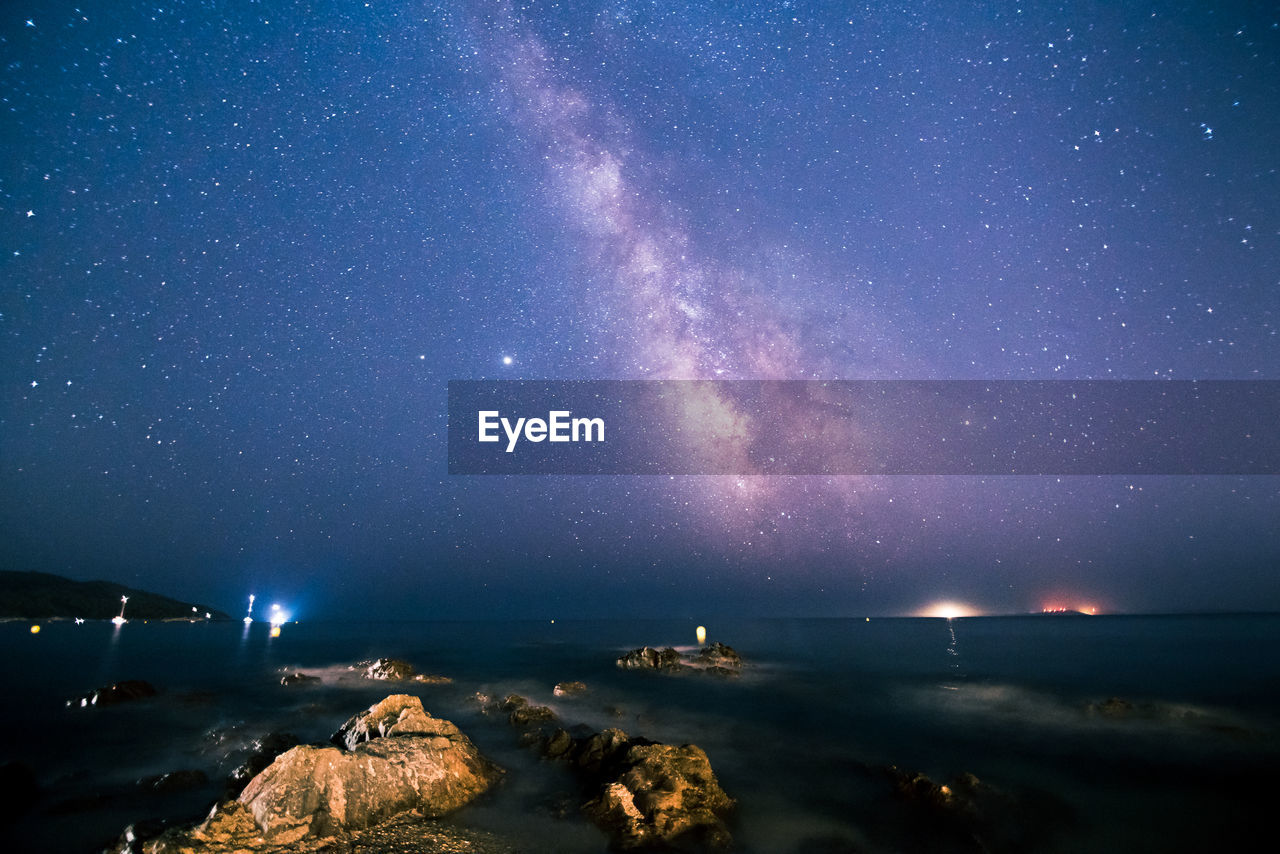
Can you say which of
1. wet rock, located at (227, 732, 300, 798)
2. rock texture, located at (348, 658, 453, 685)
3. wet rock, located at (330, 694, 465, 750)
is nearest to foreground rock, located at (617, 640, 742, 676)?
rock texture, located at (348, 658, 453, 685)

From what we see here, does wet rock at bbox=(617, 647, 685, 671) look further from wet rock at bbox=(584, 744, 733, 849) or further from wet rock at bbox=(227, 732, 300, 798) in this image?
wet rock at bbox=(584, 744, 733, 849)

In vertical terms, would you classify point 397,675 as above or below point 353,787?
below

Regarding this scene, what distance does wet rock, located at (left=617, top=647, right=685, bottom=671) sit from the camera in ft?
119

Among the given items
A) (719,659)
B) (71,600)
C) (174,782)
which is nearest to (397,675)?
(174,782)

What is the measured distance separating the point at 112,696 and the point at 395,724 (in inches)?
839

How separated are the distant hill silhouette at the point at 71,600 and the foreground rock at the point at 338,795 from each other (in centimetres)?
16968

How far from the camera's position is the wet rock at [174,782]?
39.7 feet

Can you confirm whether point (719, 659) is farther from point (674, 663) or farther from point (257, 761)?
point (257, 761)

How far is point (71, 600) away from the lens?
136m

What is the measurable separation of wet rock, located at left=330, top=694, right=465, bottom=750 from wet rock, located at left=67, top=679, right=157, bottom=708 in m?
18.0

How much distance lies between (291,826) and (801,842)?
935 centimetres

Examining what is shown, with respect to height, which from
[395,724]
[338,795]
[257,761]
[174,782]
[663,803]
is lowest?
[174,782]

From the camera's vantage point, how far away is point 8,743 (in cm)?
1736

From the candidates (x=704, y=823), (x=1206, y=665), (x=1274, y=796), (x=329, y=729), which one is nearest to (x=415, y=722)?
(x=704, y=823)
